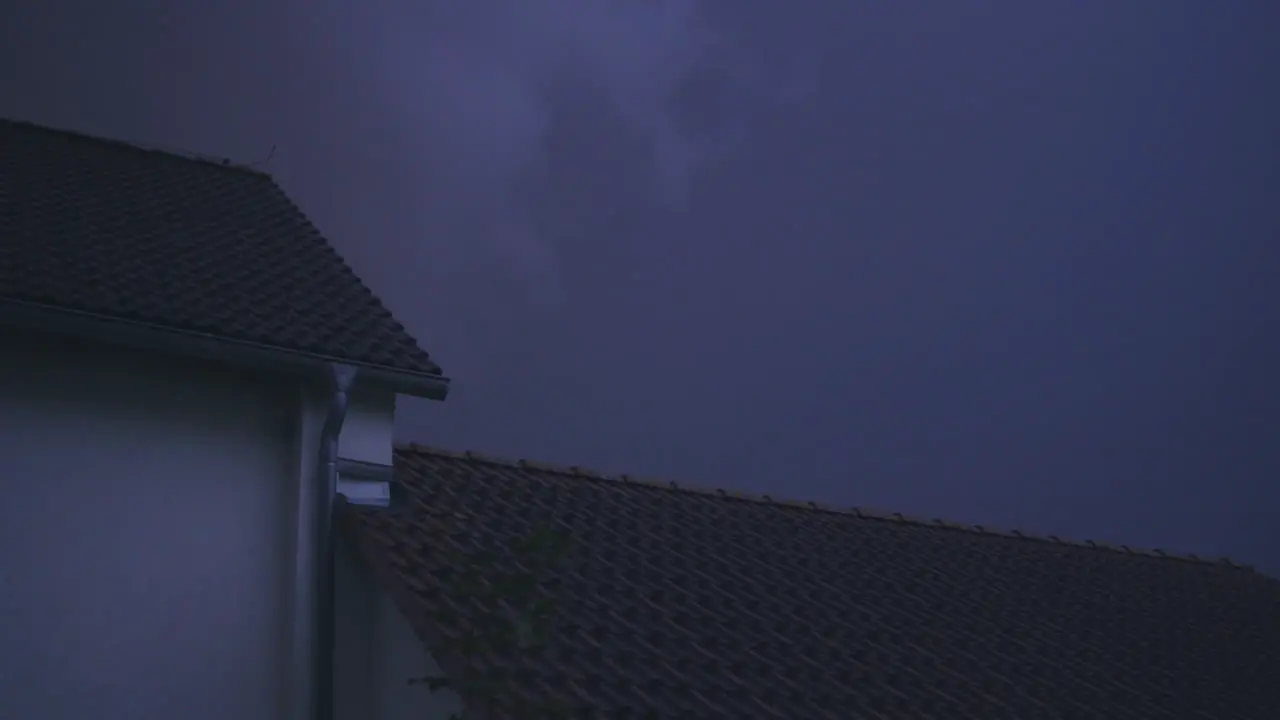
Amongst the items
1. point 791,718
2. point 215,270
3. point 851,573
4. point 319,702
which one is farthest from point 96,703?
point 851,573

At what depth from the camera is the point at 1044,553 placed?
14117 millimetres

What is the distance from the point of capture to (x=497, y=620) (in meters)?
6.43

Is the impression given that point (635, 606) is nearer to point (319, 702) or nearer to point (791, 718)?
point (791, 718)

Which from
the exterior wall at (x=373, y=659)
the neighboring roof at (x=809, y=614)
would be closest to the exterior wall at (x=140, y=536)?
the exterior wall at (x=373, y=659)

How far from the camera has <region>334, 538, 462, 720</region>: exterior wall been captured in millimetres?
6750

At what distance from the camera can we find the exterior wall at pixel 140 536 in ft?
22.7

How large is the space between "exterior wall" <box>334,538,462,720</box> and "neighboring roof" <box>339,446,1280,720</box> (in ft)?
0.72

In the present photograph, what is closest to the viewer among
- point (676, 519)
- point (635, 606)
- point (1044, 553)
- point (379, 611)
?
point (379, 611)

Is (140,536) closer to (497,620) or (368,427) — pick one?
(368,427)

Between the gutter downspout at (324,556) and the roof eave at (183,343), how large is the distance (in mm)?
213

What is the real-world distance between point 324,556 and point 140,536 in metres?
1.03

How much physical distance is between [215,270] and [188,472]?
5.94ft

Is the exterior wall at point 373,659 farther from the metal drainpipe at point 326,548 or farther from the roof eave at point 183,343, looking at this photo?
the roof eave at point 183,343

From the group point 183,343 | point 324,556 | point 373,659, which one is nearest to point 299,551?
point 324,556
